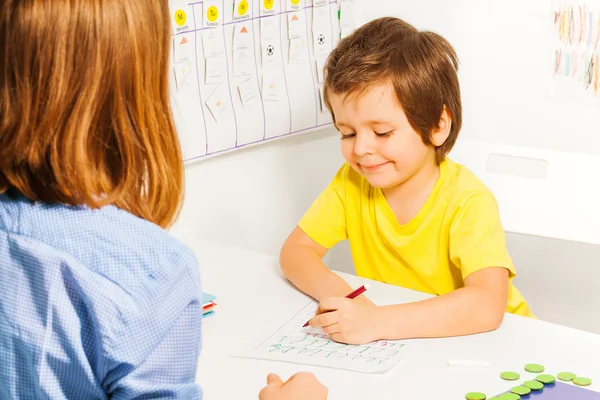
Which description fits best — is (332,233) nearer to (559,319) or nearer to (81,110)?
(559,319)

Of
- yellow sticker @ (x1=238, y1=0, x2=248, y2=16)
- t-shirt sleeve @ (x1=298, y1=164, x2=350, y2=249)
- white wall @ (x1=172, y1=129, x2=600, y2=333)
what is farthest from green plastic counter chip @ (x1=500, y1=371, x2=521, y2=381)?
yellow sticker @ (x1=238, y1=0, x2=248, y2=16)

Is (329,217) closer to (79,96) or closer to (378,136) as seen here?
(378,136)

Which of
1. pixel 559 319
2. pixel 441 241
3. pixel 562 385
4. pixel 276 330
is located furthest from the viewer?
A: pixel 559 319

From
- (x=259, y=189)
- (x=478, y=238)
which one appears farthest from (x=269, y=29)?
(x=478, y=238)

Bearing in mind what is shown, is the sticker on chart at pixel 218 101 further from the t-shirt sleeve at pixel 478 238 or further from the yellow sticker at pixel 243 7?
the t-shirt sleeve at pixel 478 238

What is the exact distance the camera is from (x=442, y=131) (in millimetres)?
1440

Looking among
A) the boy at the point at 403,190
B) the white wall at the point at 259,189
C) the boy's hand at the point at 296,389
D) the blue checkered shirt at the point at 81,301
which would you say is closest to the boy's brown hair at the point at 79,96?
the blue checkered shirt at the point at 81,301

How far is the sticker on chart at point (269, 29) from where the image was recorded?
5.55ft

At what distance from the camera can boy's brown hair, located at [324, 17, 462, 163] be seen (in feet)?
4.55

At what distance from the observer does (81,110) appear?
25.1 inches

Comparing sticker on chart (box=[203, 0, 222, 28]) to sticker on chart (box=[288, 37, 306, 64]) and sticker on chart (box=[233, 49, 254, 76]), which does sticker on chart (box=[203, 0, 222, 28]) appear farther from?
sticker on chart (box=[288, 37, 306, 64])

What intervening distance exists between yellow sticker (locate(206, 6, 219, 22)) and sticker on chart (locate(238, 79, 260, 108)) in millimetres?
158

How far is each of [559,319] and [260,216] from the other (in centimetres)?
70

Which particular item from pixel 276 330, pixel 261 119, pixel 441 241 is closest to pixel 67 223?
pixel 276 330
